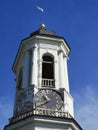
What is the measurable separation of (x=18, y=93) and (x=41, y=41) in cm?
455

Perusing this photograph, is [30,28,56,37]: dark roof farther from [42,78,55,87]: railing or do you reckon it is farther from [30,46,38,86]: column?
[42,78,55,87]: railing

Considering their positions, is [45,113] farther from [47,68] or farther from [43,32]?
[43,32]

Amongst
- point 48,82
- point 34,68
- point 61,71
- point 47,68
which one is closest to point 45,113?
point 48,82

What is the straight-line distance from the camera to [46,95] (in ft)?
93.7

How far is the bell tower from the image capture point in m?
26.7

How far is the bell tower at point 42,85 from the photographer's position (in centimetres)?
2666

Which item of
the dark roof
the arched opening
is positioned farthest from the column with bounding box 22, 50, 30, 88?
the dark roof

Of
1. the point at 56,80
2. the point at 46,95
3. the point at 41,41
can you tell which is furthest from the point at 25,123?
the point at 41,41

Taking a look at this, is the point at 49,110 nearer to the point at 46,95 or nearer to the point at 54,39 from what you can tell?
the point at 46,95

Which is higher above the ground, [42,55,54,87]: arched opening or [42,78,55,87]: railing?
[42,55,54,87]: arched opening

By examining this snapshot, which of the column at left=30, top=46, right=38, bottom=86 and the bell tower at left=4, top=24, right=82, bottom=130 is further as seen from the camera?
the column at left=30, top=46, right=38, bottom=86

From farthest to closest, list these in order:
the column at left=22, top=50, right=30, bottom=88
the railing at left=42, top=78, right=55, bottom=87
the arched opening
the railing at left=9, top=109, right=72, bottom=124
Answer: the arched opening
the column at left=22, top=50, right=30, bottom=88
the railing at left=42, top=78, right=55, bottom=87
the railing at left=9, top=109, right=72, bottom=124

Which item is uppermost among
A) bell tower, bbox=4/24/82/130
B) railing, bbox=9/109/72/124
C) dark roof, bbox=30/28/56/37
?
dark roof, bbox=30/28/56/37

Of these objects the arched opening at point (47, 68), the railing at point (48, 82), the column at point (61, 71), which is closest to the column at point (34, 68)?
the railing at point (48, 82)
